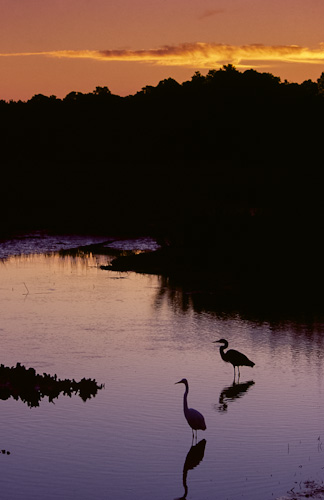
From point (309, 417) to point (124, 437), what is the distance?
14.4ft

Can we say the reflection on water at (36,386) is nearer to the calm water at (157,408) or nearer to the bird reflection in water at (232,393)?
the calm water at (157,408)

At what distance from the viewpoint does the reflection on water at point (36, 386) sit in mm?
21328

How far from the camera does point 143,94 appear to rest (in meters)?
147

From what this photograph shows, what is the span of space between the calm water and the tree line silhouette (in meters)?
15.8

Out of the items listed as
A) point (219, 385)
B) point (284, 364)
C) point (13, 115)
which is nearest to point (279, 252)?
point (284, 364)

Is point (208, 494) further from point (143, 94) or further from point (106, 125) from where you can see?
point (143, 94)

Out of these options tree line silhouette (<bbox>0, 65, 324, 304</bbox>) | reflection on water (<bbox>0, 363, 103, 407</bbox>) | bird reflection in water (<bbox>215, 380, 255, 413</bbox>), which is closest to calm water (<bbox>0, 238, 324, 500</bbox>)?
bird reflection in water (<bbox>215, 380, 255, 413</bbox>)

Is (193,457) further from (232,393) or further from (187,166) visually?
(187,166)

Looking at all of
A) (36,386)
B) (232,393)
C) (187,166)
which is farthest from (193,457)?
(187,166)

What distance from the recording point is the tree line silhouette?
51.9 m

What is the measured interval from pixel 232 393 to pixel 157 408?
2455 mm

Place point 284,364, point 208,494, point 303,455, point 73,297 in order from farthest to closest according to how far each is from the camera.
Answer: point 73,297, point 284,364, point 303,455, point 208,494

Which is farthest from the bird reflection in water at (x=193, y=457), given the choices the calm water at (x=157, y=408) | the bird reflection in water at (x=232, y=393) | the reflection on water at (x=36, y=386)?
the reflection on water at (x=36, y=386)

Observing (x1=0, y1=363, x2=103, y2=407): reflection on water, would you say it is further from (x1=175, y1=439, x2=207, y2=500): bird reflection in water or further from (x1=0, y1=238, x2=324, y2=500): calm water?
(x1=175, y1=439, x2=207, y2=500): bird reflection in water
